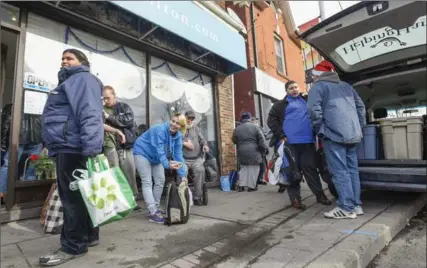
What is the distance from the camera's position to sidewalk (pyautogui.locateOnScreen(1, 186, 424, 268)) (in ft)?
7.49

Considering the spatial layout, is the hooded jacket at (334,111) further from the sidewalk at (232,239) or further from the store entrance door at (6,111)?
the store entrance door at (6,111)

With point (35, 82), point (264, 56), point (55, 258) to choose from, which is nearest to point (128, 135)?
point (35, 82)

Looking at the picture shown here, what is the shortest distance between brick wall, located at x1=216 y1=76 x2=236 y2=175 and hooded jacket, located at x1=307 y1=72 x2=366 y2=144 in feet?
11.7

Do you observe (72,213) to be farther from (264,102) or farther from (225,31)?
(264,102)

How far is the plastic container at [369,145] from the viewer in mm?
3939

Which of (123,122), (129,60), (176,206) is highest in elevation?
(129,60)

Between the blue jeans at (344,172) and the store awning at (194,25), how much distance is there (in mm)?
3159

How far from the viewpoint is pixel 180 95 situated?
622 centimetres

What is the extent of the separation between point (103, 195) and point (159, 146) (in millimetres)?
1279

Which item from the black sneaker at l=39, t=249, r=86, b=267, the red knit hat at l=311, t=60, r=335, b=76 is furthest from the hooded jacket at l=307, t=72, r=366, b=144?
the black sneaker at l=39, t=249, r=86, b=267

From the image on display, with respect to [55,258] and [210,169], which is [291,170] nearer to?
[210,169]

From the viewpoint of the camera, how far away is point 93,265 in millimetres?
2234

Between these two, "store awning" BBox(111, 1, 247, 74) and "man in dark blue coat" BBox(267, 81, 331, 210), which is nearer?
"man in dark blue coat" BBox(267, 81, 331, 210)

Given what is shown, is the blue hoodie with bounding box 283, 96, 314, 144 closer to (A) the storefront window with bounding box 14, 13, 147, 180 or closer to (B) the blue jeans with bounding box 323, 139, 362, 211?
(B) the blue jeans with bounding box 323, 139, 362, 211
